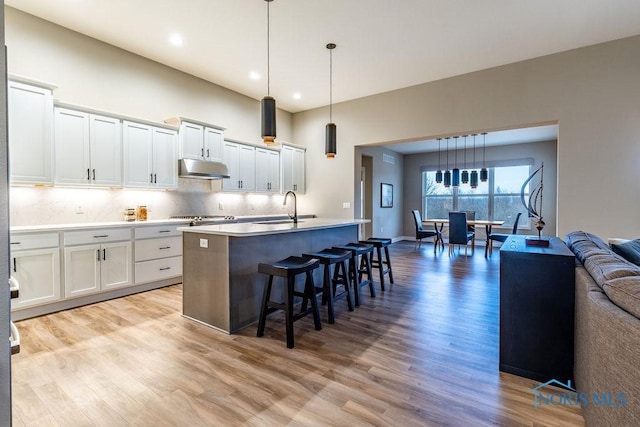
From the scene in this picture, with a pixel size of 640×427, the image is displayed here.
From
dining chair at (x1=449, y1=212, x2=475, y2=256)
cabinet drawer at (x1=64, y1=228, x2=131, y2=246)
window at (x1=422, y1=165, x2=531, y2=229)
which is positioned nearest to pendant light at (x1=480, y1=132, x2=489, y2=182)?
window at (x1=422, y1=165, x2=531, y2=229)

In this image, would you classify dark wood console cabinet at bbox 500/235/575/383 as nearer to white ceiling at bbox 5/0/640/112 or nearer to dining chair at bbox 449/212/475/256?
white ceiling at bbox 5/0/640/112

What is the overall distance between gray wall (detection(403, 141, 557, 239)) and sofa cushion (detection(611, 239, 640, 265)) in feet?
22.3

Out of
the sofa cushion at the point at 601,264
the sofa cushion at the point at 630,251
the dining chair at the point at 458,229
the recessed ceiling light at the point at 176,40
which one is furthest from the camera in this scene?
the dining chair at the point at 458,229

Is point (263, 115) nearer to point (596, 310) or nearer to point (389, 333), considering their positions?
point (389, 333)

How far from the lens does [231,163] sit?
557 cm

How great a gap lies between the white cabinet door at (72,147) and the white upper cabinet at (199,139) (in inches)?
48.2

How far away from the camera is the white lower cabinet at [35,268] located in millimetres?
3010

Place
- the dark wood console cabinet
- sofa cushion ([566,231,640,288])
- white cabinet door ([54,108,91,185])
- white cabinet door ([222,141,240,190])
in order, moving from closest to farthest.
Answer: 1. sofa cushion ([566,231,640,288])
2. the dark wood console cabinet
3. white cabinet door ([54,108,91,185])
4. white cabinet door ([222,141,240,190])

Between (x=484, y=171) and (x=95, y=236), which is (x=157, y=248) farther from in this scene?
(x=484, y=171)

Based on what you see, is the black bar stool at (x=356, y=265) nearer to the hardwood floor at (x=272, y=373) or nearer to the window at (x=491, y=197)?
the hardwood floor at (x=272, y=373)

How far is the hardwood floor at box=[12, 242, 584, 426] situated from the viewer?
1.71 m

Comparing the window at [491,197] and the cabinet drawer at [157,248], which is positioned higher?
the window at [491,197]

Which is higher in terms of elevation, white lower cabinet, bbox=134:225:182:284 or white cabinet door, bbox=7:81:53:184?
white cabinet door, bbox=7:81:53:184

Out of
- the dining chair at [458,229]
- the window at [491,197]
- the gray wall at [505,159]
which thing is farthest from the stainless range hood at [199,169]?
the window at [491,197]
